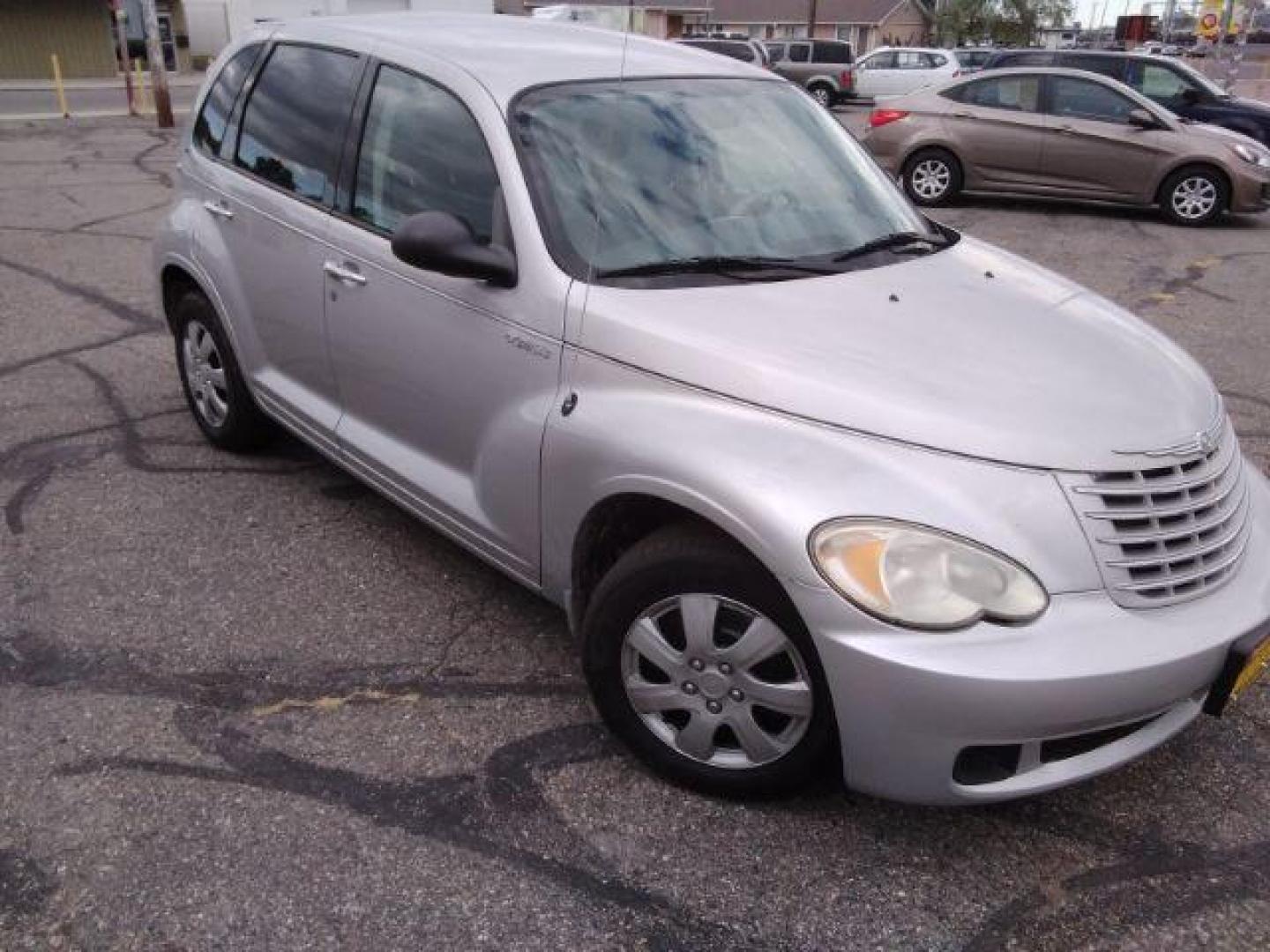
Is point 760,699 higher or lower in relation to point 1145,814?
higher

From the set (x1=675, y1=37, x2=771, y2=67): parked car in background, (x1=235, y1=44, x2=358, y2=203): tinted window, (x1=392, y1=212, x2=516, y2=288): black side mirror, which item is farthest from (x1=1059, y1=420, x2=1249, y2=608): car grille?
(x1=675, y1=37, x2=771, y2=67): parked car in background

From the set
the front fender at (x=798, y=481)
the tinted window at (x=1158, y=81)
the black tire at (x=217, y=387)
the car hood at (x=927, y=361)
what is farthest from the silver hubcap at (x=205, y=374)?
the tinted window at (x=1158, y=81)

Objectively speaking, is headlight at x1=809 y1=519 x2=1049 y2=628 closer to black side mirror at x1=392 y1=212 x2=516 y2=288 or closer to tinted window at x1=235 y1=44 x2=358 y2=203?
black side mirror at x1=392 y1=212 x2=516 y2=288

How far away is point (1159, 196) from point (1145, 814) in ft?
33.3

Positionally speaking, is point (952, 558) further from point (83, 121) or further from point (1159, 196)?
point (83, 121)

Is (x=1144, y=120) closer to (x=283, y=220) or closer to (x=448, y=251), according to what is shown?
(x=283, y=220)

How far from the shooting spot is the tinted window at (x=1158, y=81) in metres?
13.5

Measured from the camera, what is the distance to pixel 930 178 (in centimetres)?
1215

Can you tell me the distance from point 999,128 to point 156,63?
14089 mm

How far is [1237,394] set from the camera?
5.95 meters

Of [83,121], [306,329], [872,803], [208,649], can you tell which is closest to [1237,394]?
[872,803]

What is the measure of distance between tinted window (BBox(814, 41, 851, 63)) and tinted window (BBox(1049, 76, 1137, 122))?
20368 mm

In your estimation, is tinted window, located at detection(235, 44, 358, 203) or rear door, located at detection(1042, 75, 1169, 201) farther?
rear door, located at detection(1042, 75, 1169, 201)

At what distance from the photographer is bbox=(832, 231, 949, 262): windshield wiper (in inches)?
131
